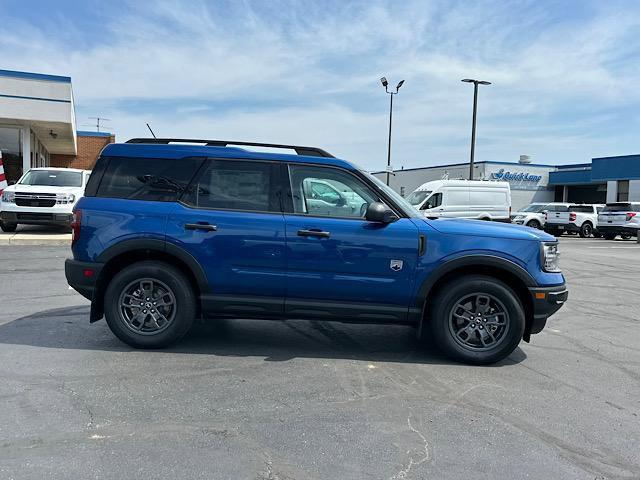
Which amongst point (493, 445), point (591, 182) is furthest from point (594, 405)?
point (591, 182)

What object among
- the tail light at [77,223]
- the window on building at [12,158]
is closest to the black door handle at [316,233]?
the tail light at [77,223]

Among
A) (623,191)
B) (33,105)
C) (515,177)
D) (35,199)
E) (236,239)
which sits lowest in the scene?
(236,239)

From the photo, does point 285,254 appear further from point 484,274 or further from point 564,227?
point 564,227

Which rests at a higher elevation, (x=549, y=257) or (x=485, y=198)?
(x=485, y=198)

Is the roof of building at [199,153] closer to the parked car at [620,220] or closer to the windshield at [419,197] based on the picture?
the windshield at [419,197]

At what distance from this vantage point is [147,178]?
518 cm

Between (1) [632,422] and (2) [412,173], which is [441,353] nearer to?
(1) [632,422]

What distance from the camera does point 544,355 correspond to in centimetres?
550

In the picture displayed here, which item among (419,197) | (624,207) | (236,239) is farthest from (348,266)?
(624,207)

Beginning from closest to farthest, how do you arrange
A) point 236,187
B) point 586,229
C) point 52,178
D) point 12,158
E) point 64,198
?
point 236,187
point 64,198
point 52,178
point 586,229
point 12,158

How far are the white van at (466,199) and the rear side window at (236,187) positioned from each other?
16973 mm

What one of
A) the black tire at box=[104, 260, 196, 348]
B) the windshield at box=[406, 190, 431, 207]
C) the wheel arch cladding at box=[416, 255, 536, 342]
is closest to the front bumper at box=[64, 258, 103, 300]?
the black tire at box=[104, 260, 196, 348]

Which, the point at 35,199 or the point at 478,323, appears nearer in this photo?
the point at 478,323

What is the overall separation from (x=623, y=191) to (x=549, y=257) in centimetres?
3989
